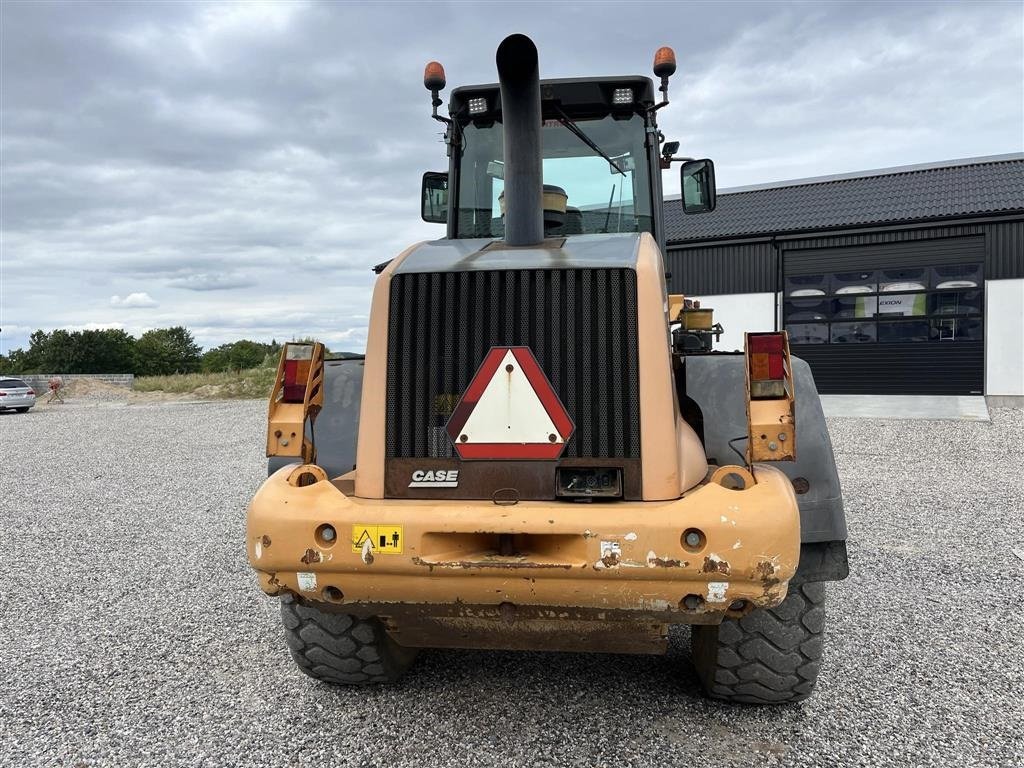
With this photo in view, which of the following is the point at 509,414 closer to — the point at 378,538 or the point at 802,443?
the point at 378,538

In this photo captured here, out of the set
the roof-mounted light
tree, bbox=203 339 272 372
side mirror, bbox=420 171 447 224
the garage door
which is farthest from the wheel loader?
tree, bbox=203 339 272 372

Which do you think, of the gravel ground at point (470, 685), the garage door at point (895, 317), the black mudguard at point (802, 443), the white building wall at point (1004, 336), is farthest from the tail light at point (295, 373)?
the white building wall at point (1004, 336)

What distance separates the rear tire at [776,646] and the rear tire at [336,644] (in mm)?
1280

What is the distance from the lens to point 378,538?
7.59ft

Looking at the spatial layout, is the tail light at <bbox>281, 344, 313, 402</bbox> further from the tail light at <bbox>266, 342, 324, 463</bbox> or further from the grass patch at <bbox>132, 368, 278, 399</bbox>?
the grass patch at <bbox>132, 368, 278, 399</bbox>

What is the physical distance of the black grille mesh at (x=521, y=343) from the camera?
8.16ft

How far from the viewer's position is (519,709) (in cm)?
292

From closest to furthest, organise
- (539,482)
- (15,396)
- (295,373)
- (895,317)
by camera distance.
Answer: (539,482), (295,373), (895,317), (15,396)

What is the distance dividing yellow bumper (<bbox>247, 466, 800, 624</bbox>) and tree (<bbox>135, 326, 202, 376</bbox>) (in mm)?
68983

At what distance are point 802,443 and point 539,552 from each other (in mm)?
1115

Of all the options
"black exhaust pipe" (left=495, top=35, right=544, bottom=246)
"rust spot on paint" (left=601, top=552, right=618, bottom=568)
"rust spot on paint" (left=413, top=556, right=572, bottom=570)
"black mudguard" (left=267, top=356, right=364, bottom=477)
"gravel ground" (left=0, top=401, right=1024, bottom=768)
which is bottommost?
"gravel ground" (left=0, top=401, right=1024, bottom=768)

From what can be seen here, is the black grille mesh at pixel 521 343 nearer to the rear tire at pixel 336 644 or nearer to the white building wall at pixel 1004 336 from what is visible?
the rear tire at pixel 336 644

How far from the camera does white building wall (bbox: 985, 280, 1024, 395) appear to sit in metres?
15.8

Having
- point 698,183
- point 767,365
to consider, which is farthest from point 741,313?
point 767,365
